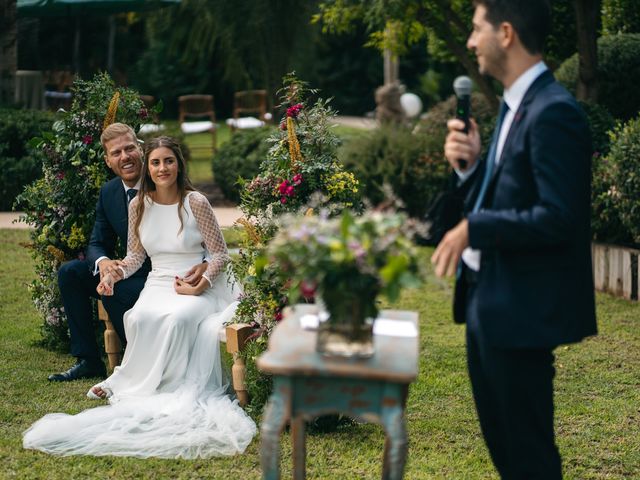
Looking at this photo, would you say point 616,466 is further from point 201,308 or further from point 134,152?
point 134,152

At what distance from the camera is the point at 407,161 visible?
457 inches

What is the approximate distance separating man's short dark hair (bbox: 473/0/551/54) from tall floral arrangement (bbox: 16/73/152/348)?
13.2ft

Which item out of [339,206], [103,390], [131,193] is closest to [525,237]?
[339,206]

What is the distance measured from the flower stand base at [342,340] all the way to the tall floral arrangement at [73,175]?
12.8ft

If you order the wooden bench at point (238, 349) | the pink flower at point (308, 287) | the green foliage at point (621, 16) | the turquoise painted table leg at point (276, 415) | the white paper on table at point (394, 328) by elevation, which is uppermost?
the green foliage at point (621, 16)

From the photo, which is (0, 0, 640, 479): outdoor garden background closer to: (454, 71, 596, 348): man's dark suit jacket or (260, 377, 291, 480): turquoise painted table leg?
(454, 71, 596, 348): man's dark suit jacket

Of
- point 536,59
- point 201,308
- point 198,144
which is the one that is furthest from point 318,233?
point 198,144

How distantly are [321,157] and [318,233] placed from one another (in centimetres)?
236

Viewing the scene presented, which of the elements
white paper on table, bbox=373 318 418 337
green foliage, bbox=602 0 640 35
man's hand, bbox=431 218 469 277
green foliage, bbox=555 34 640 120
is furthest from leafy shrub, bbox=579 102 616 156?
man's hand, bbox=431 218 469 277

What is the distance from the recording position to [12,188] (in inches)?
488

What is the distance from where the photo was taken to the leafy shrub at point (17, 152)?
12.1 meters

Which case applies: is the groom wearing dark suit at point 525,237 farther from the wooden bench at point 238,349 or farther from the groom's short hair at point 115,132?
the groom's short hair at point 115,132

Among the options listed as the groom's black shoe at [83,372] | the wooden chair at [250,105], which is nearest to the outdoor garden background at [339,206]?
the groom's black shoe at [83,372]

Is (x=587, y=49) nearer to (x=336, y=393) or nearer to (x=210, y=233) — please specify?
(x=210, y=233)
